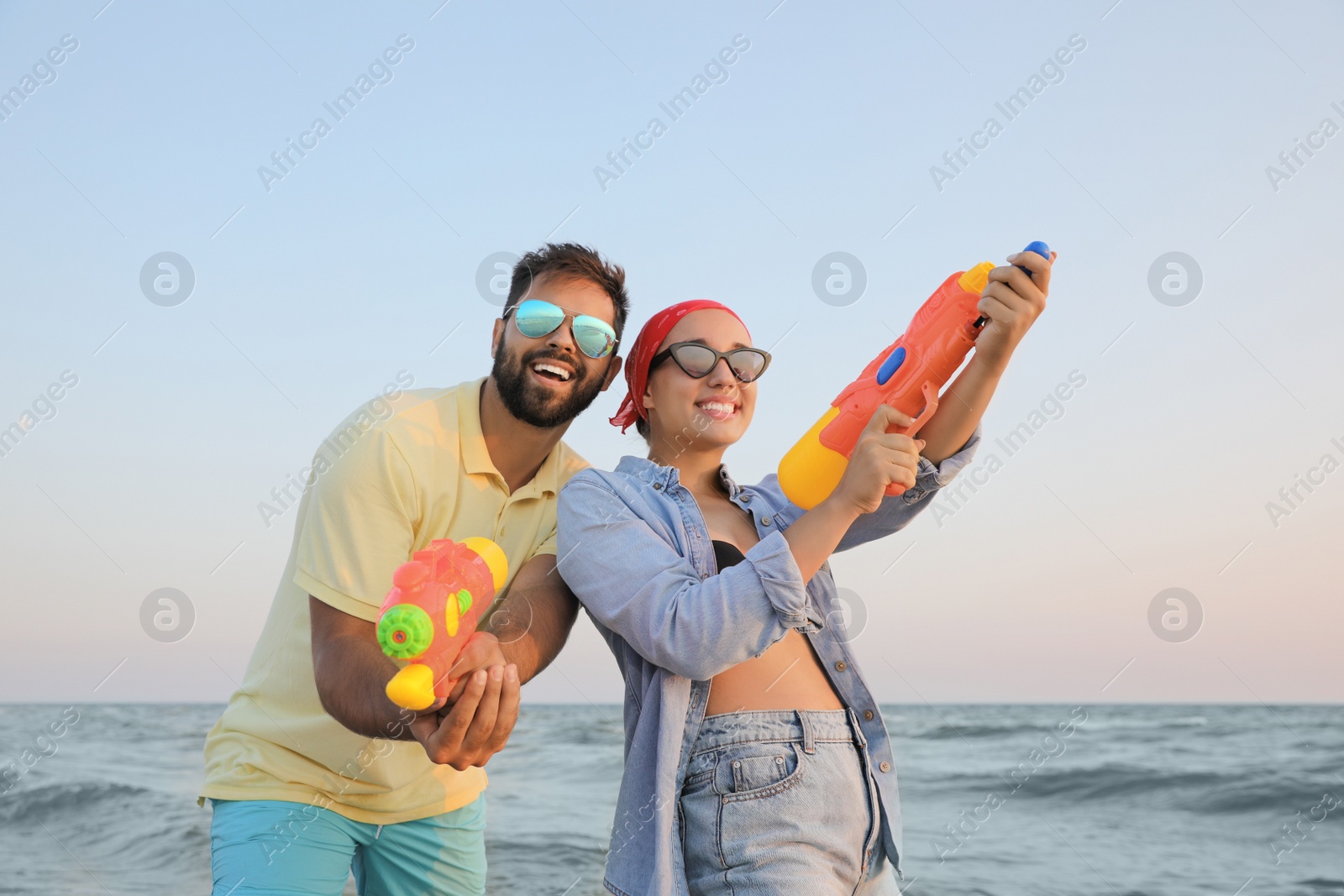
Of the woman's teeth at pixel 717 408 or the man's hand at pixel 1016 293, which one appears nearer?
the man's hand at pixel 1016 293

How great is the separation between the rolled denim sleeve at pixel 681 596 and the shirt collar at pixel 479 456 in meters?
0.76

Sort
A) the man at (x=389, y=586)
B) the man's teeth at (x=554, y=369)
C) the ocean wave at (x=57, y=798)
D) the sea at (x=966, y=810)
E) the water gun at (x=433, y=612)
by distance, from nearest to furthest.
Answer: the water gun at (x=433, y=612)
the man at (x=389, y=586)
the man's teeth at (x=554, y=369)
the sea at (x=966, y=810)
the ocean wave at (x=57, y=798)

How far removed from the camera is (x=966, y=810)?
1086 centimetres

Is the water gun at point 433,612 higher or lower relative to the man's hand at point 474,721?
higher

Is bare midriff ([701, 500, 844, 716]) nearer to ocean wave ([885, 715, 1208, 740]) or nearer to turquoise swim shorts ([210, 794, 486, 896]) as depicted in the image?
turquoise swim shorts ([210, 794, 486, 896])

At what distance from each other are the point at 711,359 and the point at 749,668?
92cm

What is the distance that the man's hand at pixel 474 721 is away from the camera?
218 centimetres

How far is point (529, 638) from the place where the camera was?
2.68 meters

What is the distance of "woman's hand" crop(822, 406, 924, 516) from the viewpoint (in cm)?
229

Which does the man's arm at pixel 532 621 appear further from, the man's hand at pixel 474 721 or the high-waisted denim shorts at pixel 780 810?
the high-waisted denim shorts at pixel 780 810

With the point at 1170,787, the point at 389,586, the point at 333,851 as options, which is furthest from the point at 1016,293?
the point at 1170,787

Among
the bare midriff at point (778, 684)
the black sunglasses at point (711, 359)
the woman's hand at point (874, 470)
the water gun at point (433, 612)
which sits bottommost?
the bare midriff at point (778, 684)

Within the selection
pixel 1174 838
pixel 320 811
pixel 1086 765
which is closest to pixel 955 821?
pixel 1174 838

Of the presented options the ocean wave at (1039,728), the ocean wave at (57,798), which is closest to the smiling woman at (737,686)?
the ocean wave at (57,798)
